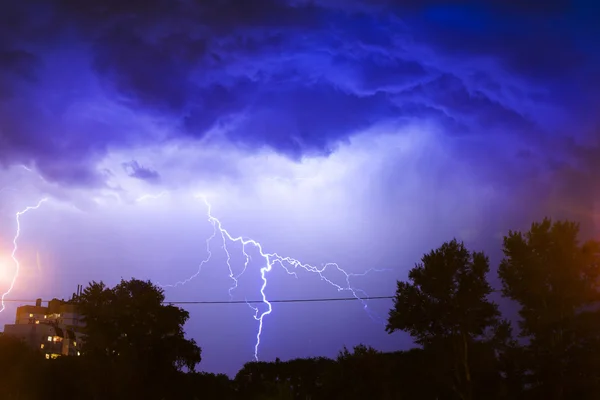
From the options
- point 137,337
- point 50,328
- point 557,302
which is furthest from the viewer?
point 50,328

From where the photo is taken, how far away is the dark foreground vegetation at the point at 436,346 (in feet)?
99.8

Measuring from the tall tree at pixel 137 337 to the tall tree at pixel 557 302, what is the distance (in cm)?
2092

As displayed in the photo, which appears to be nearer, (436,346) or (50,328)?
(436,346)

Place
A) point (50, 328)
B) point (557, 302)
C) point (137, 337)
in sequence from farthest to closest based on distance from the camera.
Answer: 1. point (50, 328)
2. point (137, 337)
3. point (557, 302)

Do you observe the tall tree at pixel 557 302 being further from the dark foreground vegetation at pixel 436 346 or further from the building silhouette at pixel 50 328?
the building silhouette at pixel 50 328

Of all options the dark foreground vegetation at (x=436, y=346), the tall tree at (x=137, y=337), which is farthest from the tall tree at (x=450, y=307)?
the tall tree at (x=137, y=337)

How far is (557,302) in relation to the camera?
31.1 meters

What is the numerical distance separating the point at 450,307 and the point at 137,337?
19407mm

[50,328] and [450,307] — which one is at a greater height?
[50,328]

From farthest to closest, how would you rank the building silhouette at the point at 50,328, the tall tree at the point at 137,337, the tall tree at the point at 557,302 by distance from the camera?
the building silhouette at the point at 50,328, the tall tree at the point at 137,337, the tall tree at the point at 557,302

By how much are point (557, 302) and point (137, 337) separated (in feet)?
81.7

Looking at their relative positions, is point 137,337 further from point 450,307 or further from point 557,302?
point 557,302

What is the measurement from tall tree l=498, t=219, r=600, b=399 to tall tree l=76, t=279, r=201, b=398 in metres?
20.9

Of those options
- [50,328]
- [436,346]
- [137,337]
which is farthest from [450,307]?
[50,328]
